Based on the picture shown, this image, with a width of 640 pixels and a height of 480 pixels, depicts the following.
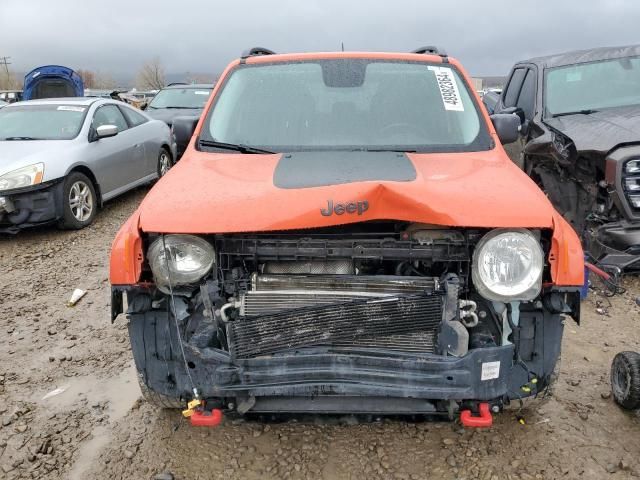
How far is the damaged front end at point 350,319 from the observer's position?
2.23 metres

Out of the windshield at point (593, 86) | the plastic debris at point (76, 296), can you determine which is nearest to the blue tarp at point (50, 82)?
the plastic debris at point (76, 296)

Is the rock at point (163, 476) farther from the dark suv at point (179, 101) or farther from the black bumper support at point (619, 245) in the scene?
the dark suv at point (179, 101)

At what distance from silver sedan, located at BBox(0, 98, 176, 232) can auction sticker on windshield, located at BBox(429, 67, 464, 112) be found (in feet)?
15.2

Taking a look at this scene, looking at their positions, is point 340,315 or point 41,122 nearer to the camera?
point 340,315

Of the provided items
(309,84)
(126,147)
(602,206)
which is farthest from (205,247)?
(126,147)

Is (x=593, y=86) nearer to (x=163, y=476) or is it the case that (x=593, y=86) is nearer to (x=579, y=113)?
(x=579, y=113)

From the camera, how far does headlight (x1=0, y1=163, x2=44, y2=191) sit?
6.02 metres

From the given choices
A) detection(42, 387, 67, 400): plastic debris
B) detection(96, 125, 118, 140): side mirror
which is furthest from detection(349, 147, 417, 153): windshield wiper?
detection(96, 125, 118, 140): side mirror

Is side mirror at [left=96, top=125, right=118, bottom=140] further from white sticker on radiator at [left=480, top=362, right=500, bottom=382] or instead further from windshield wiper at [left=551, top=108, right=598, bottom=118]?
white sticker on radiator at [left=480, top=362, right=500, bottom=382]

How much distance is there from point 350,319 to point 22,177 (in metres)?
5.22

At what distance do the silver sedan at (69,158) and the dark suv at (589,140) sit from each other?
16.8ft

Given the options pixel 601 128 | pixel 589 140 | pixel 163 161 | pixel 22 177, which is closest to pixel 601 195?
pixel 589 140

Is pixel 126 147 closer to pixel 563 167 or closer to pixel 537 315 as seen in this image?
pixel 563 167

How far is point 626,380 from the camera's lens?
10.1ft
